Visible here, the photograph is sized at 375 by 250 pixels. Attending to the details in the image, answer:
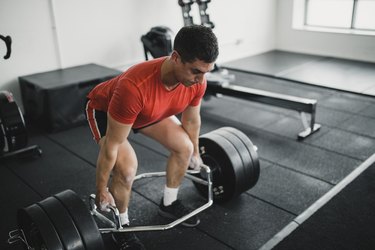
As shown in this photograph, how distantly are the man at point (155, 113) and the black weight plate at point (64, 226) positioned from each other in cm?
13

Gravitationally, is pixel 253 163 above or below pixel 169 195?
above

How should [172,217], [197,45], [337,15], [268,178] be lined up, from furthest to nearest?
[337,15] < [268,178] < [172,217] < [197,45]

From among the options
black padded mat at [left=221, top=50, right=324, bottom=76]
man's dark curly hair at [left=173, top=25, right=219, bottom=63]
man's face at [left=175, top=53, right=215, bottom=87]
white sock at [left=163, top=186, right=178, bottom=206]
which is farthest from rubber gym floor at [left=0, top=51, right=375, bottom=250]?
man's dark curly hair at [left=173, top=25, right=219, bottom=63]

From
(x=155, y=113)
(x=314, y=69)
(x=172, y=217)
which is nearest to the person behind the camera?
(x=155, y=113)

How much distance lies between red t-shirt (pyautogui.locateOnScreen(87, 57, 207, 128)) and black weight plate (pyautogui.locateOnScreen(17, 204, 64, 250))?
0.47m

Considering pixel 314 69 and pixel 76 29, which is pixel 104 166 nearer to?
pixel 76 29

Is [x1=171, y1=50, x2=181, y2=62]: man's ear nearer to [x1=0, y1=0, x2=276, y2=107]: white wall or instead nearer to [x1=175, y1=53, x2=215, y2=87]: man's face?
[x1=175, y1=53, x2=215, y2=87]: man's face

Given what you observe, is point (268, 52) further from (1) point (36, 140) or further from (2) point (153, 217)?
(2) point (153, 217)

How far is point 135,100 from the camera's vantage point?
5.04 feet

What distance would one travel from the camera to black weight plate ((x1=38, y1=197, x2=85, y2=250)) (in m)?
1.51

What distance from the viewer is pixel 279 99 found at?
321 centimetres

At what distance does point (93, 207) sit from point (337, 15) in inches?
182

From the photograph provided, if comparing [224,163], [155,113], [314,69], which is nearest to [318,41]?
[314,69]

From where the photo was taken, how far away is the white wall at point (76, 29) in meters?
3.48
